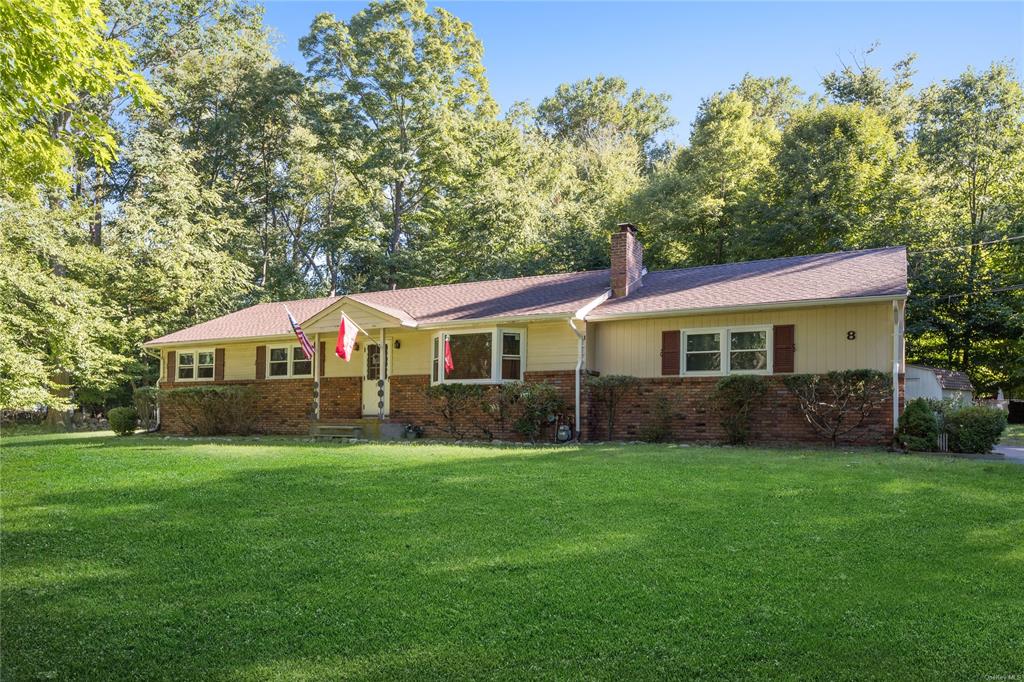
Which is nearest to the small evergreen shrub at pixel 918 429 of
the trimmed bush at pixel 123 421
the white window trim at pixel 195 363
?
the white window trim at pixel 195 363

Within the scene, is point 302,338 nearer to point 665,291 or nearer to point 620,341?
point 620,341

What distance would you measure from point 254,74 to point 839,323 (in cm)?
3118

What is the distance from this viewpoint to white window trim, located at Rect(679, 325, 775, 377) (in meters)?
14.5

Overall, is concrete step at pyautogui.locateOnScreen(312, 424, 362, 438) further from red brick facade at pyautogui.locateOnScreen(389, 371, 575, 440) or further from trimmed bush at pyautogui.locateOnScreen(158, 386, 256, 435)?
trimmed bush at pyautogui.locateOnScreen(158, 386, 256, 435)

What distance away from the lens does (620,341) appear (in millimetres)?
16156

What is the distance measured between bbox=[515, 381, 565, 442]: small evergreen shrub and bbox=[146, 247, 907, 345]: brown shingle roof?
5.70 feet

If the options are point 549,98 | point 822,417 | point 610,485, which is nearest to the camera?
point 610,485

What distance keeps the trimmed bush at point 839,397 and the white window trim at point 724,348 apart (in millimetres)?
781

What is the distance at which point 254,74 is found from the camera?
3516 cm

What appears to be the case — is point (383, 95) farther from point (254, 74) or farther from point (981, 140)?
A: point (981, 140)

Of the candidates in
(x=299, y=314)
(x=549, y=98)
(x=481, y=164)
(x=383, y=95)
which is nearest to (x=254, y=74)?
(x=383, y=95)

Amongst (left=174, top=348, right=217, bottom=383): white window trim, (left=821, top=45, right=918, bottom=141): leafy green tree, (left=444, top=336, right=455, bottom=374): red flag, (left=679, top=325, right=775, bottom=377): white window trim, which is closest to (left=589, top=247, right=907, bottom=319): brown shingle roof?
(left=679, top=325, right=775, bottom=377): white window trim

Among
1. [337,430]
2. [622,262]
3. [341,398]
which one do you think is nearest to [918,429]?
[622,262]

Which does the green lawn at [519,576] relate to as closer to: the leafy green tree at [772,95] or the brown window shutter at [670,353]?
the brown window shutter at [670,353]
